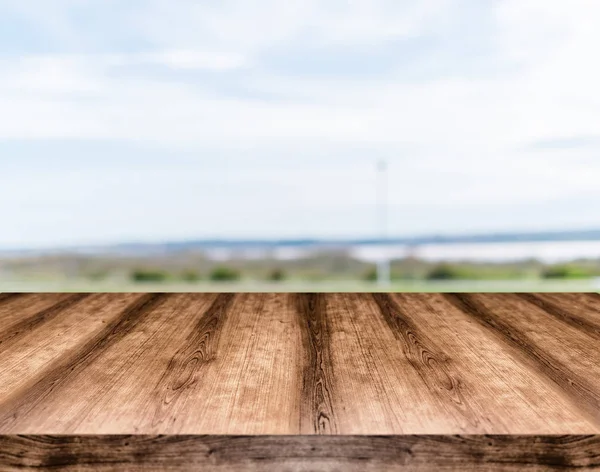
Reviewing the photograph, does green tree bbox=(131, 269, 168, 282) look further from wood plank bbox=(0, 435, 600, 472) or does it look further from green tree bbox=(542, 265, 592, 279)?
wood plank bbox=(0, 435, 600, 472)

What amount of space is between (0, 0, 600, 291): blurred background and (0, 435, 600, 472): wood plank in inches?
218

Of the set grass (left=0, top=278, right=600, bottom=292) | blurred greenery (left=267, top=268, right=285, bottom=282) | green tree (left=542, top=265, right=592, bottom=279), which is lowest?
blurred greenery (left=267, top=268, right=285, bottom=282)

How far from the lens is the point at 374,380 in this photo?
0.85 m

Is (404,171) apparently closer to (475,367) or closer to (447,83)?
(447,83)

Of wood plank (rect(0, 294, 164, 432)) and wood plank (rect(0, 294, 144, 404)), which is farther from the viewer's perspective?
wood plank (rect(0, 294, 144, 404))

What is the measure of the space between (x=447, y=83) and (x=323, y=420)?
8.10 m

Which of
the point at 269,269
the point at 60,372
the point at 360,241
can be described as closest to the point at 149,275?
the point at 269,269

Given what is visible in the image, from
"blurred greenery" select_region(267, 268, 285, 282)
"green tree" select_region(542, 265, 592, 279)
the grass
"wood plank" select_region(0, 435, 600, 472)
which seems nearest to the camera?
"wood plank" select_region(0, 435, 600, 472)

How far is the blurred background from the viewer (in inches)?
284

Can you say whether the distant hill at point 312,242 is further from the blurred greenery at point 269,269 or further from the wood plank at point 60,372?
the wood plank at point 60,372

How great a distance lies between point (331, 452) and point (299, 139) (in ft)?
30.5

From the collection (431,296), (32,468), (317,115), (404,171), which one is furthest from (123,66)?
(32,468)

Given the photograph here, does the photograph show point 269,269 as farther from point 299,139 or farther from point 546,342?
point 546,342

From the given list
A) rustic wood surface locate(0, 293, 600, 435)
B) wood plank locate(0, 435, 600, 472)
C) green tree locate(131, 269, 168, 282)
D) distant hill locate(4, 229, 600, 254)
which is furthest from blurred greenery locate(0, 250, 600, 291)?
wood plank locate(0, 435, 600, 472)
